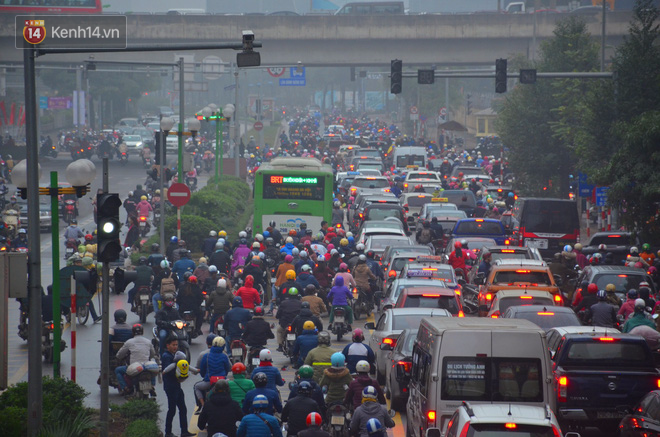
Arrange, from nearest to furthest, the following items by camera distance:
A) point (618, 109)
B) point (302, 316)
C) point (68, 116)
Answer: point (302, 316)
point (618, 109)
point (68, 116)

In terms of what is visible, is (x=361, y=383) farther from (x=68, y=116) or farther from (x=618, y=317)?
(x=68, y=116)

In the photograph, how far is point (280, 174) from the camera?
37469 millimetres

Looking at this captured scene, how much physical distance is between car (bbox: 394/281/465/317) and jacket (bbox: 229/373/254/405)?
5974 mm

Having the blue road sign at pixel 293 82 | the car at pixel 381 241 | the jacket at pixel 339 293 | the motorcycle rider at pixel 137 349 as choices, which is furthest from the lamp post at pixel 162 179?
the blue road sign at pixel 293 82

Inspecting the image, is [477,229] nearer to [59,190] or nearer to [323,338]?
[323,338]

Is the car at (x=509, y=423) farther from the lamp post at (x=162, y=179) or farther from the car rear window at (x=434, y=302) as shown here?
the lamp post at (x=162, y=179)

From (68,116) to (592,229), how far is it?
273ft

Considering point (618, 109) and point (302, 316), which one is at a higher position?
point (618, 109)

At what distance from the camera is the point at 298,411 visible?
531 inches

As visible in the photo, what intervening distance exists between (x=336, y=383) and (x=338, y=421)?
1310 millimetres

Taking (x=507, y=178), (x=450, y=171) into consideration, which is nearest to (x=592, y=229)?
(x=507, y=178)

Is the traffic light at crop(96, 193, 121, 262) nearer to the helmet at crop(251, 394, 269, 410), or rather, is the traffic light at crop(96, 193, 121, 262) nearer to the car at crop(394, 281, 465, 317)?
the helmet at crop(251, 394, 269, 410)

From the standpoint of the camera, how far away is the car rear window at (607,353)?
14.9 metres

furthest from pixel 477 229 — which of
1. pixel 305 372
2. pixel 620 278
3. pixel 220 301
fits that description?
pixel 305 372
